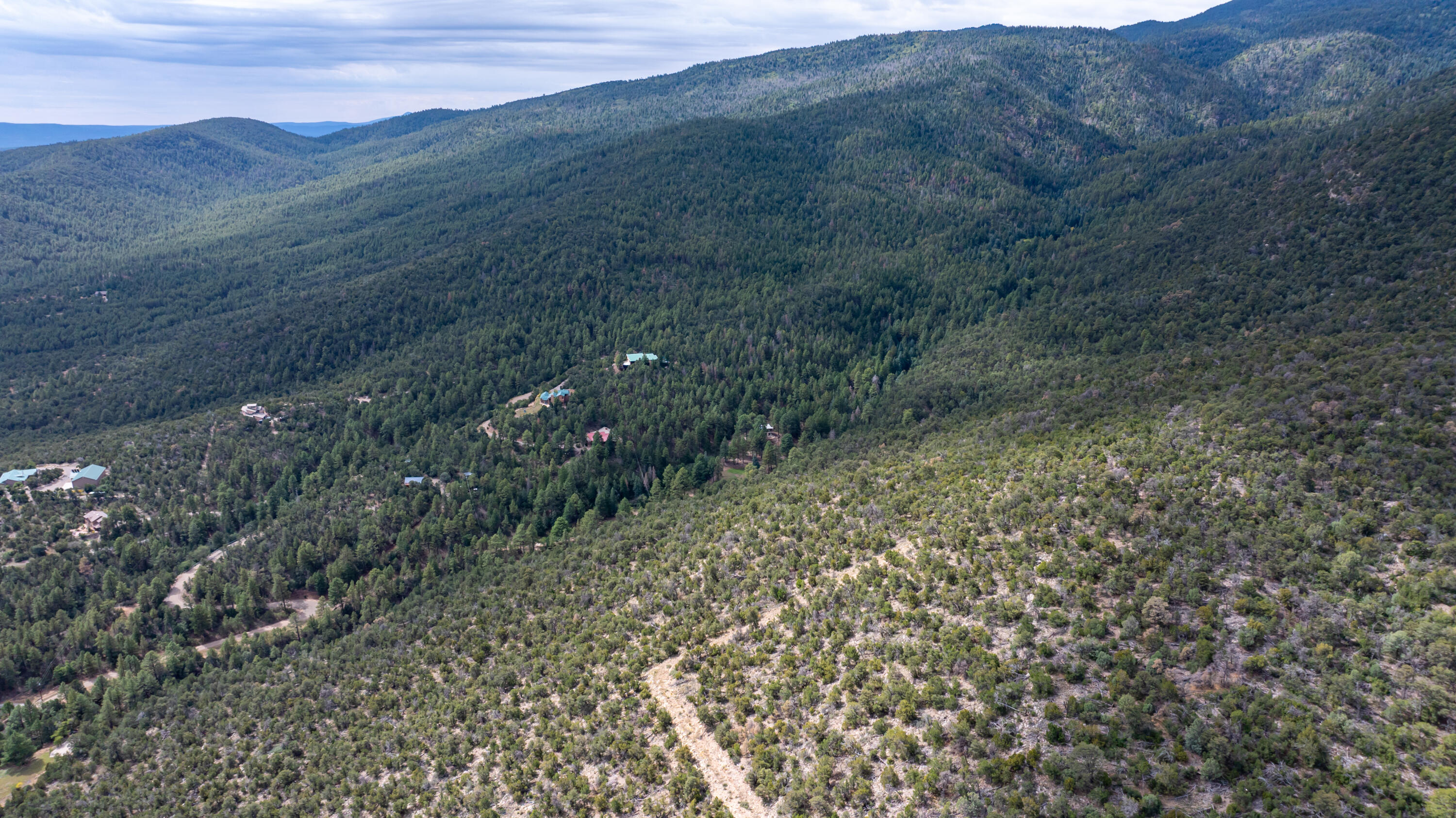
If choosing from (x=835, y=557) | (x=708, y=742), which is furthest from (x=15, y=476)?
(x=835, y=557)

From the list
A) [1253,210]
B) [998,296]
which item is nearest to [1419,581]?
[1253,210]

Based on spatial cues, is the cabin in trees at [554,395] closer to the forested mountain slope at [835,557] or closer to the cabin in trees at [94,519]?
the forested mountain slope at [835,557]

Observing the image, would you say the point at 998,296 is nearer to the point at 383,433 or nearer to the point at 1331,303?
the point at 1331,303

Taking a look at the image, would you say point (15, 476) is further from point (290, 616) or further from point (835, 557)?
point (835, 557)

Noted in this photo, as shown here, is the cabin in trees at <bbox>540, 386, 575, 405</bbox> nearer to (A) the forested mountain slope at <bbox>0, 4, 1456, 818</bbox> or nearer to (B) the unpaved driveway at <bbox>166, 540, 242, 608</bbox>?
(A) the forested mountain slope at <bbox>0, 4, 1456, 818</bbox>

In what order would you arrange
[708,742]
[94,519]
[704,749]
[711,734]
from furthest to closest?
[94,519]
[711,734]
[708,742]
[704,749]

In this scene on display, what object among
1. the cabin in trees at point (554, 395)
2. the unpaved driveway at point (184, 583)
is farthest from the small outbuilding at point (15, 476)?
the cabin in trees at point (554, 395)

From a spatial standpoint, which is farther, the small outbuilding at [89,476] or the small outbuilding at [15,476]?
the small outbuilding at [15,476]
